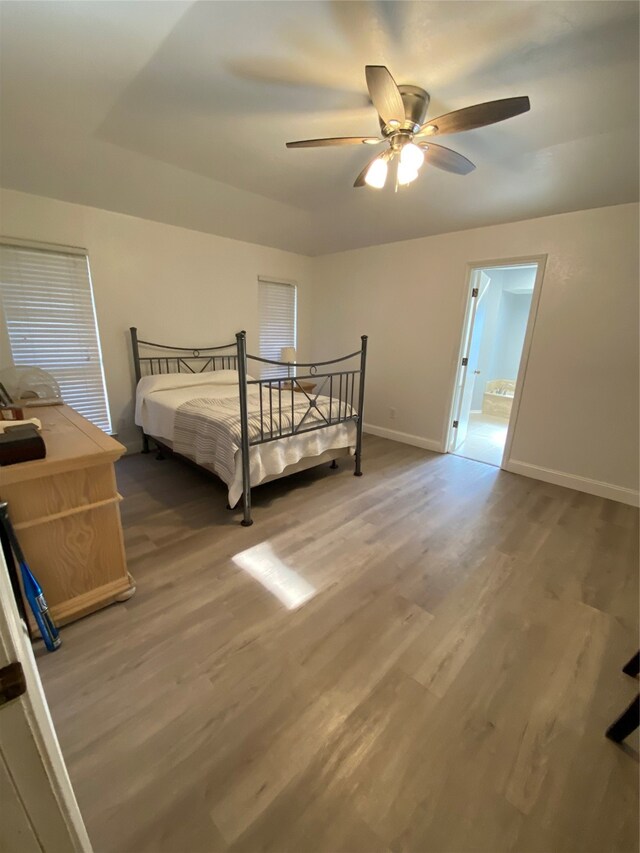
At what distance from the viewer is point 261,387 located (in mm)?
2434

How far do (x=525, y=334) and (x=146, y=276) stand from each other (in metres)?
3.79

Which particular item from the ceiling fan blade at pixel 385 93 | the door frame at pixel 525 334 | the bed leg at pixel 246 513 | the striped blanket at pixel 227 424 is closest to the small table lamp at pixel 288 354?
the striped blanket at pixel 227 424

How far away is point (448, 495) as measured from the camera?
9.84 ft

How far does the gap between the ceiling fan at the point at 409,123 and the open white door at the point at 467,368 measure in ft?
5.73

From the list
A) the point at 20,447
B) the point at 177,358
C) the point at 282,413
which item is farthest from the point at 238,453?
the point at 177,358

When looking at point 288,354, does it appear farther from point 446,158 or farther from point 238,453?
point 446,158

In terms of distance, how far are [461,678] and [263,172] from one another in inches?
143

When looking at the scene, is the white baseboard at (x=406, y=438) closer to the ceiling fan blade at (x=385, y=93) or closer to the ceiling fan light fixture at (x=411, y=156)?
the ceiling fan light fixture at (x=411, y=156)

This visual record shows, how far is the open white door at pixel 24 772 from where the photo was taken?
500 mm

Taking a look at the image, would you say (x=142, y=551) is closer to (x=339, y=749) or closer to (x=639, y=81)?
(x=339, y=749)

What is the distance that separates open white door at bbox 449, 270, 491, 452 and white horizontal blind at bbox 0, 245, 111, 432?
12.3 ft

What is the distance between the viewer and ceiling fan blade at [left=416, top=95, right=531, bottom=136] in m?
1.46

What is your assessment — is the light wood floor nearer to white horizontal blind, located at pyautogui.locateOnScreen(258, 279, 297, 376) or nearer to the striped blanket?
the striped blanket

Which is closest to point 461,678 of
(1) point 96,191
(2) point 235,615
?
(2) point 235,615
